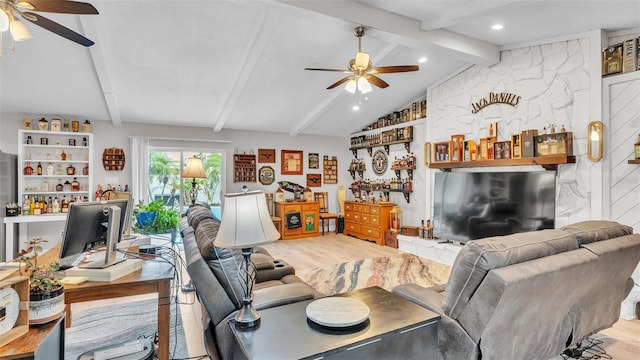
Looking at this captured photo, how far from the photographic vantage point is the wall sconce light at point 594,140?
3395mm

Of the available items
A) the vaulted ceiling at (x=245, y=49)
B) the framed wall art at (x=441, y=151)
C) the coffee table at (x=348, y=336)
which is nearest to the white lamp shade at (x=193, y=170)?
the vaulted ceiling at (x=245, y=49)

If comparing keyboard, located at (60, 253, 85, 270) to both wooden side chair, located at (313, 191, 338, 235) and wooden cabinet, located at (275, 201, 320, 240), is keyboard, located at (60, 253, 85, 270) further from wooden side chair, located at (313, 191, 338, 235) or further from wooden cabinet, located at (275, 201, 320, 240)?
wooden side chair, located at (313, 191, 338, 235)

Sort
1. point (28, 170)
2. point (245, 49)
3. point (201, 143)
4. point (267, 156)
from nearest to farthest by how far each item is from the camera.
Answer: point (245, 49) → point (28, 170) → point (201, 143) → point (267, 156)

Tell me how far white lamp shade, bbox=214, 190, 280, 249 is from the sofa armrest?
0.47 meters

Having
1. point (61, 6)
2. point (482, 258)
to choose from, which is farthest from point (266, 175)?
point (482, 258)

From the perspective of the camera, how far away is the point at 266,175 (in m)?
7.27

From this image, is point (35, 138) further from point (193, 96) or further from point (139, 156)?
point (193, 96)

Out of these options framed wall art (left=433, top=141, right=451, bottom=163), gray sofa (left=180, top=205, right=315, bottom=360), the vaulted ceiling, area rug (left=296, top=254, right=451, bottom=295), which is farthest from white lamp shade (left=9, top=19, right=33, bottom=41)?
framed wall art (left=433, top=141, right=451, bottom=163)

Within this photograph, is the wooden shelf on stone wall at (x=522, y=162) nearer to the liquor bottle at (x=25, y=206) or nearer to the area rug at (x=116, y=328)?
the area rug at (x=116, y=328)

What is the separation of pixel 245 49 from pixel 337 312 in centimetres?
347

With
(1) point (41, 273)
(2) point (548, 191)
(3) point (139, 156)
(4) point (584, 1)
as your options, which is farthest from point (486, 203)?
(3) point (139, 156)

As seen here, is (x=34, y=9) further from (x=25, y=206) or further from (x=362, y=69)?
(x=25, y=206)

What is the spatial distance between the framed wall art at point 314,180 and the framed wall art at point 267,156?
1.02 m

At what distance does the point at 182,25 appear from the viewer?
3410 millimetres
